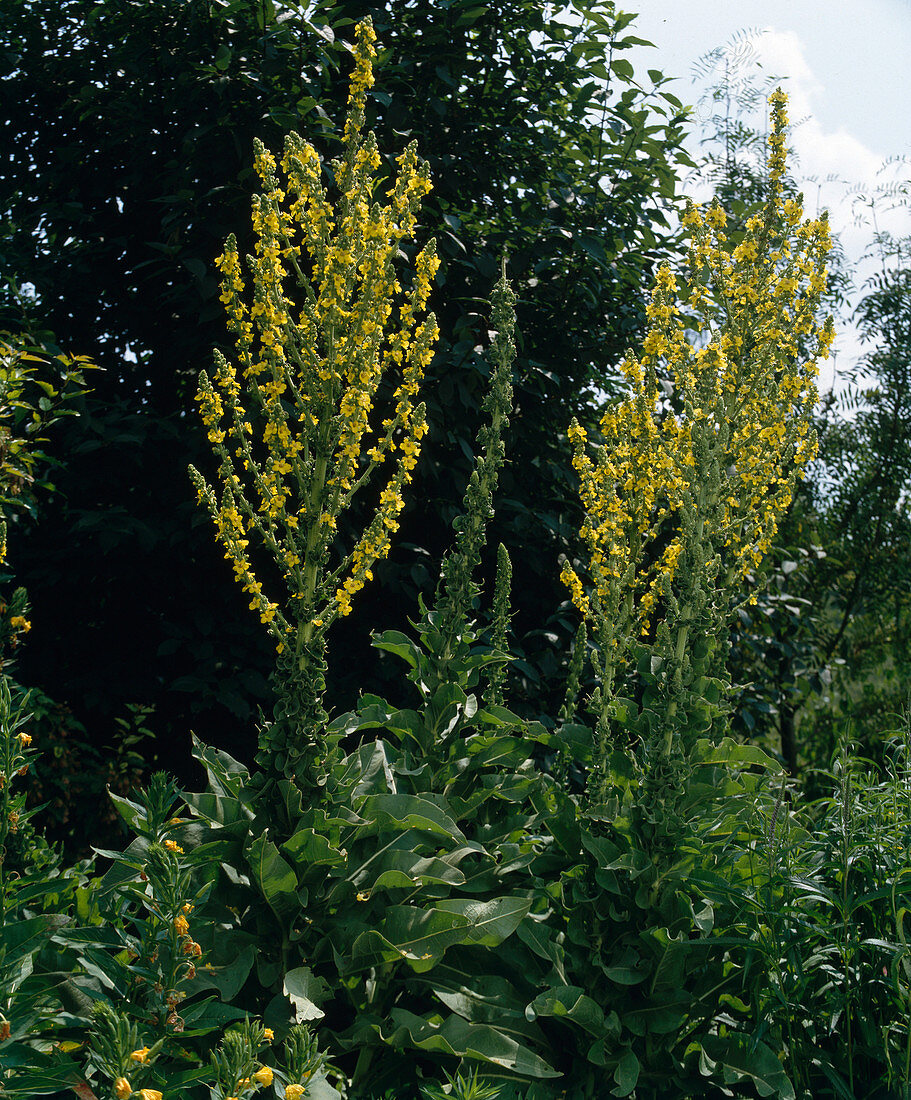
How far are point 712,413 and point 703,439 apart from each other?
0.22 m

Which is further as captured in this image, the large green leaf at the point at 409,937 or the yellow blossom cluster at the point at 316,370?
the yellow blossom cluster at the point at 316,370

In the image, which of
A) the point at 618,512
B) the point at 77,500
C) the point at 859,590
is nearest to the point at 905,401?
the point at 859,590

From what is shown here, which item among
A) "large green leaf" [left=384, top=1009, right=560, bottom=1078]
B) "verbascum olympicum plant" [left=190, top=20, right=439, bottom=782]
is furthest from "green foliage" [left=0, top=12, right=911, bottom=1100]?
"verbascum olympicum plant" [left=190, top=20, right=439, bottom=782]

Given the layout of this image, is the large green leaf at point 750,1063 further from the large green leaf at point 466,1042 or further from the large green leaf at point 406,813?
the large green leaf at point 406,813

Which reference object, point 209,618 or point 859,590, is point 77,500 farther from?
point 859,590

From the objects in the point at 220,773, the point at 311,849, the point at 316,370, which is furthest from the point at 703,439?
the point at 220,773

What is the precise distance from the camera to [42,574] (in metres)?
3.60

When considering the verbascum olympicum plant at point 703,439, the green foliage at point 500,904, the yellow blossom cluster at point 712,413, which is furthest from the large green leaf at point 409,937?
the yellow blossom cluster at point 712,413

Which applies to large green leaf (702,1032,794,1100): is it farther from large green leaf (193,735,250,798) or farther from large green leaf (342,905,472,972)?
large green leaf (193,735,250,798)

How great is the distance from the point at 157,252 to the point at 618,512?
2569 millimetres

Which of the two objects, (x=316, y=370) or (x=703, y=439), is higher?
(x=703, y=439)

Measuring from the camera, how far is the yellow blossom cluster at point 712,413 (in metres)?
2.67

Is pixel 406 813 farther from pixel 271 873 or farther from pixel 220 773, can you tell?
pixel 220 773

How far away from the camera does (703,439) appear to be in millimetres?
2557
